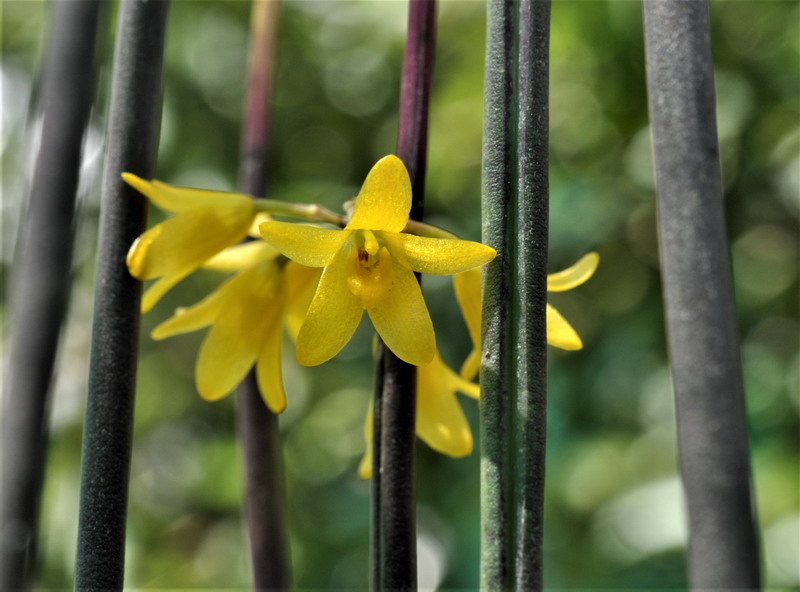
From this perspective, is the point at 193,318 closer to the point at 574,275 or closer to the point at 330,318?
the point at 330,318

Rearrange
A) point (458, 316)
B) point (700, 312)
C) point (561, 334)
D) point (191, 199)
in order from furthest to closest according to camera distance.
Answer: point (458, 316), point (191, 199), point (561, 334), point (700, 312)

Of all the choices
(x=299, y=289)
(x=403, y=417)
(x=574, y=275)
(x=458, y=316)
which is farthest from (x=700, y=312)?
(x=458, y=316)

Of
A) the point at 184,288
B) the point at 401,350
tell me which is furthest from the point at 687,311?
the point at 184,288

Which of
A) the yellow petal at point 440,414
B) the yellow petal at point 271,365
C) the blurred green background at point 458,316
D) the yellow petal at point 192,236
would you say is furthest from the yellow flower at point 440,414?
the blurred green background at point 458,316

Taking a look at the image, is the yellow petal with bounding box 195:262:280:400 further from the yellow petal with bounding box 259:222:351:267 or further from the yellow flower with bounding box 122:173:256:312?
the yellow petal with bounding box 259:222:351:267

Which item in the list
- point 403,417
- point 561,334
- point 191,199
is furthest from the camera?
Result: point 191,199

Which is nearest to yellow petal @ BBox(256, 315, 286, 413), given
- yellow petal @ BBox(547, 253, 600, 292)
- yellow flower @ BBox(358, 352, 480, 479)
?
yellow flower @ BBox(358, 352, 480, 479)
